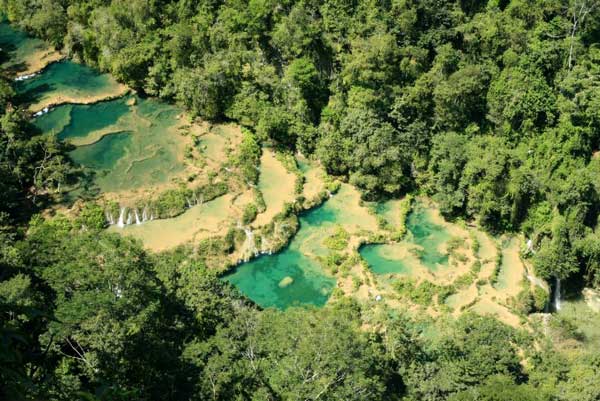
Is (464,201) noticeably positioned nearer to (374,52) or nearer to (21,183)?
(374,52)

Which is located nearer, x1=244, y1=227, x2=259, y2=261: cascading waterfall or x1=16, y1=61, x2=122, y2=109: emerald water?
x1=244, y1=227, x2=259, y2=261: cascading waterfall

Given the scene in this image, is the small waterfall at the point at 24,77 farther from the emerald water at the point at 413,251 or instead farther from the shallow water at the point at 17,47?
the emerald water at the point at 413,251

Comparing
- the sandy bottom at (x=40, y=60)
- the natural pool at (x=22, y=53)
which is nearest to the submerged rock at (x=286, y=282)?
the sandy bottom at (x=40, y=60)

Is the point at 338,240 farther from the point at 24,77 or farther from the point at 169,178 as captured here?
the point at 24,77

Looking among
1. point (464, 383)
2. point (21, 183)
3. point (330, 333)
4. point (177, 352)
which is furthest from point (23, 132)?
point (464, 383)

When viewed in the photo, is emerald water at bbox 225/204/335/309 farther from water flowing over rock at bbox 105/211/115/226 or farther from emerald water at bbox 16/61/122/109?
emerald water at bbox 16/61/122/109

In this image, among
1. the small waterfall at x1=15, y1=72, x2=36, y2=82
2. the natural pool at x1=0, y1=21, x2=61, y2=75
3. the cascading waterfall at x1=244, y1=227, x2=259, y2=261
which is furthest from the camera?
the natural pool at x1=0, y1=21, x2=61, y2=75

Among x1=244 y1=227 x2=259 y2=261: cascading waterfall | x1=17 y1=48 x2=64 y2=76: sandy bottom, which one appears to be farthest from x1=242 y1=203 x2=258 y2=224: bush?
x1=17 y1=48 x2=64 y2=76: sandy bottom
